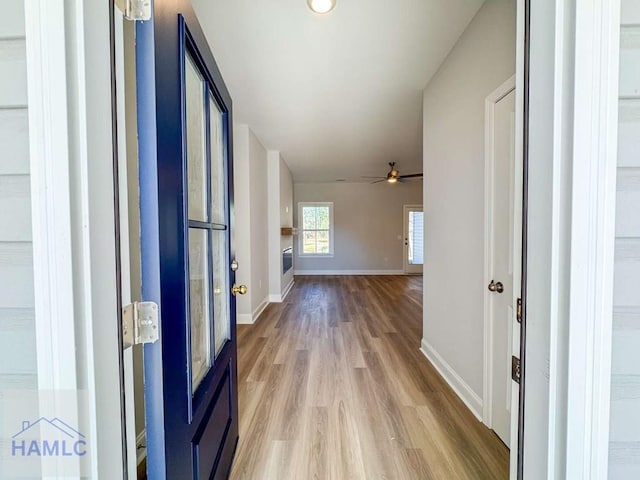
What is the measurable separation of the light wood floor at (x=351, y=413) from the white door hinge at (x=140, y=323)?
3.77 feet

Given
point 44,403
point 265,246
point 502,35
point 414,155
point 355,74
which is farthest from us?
point 414,155

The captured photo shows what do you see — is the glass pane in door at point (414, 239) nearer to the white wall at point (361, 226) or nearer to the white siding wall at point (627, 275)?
the white wall at point (361, 226)

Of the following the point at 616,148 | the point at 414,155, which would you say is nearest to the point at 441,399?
the point at 616,148

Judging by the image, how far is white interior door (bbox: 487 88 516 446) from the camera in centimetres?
149

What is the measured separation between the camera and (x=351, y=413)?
1813 millimetres

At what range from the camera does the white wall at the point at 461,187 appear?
162cm

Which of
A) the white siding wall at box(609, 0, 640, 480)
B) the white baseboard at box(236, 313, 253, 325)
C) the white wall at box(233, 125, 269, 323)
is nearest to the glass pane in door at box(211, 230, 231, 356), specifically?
the white siding wall at box(609, 0, 640, 480)

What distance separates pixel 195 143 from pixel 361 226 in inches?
279

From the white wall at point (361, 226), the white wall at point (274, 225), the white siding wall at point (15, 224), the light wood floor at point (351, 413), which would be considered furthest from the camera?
the white wall at point (361, 226)

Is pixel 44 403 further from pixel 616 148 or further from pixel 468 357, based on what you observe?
pixel 468 357

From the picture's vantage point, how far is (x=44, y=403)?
1.77 ft

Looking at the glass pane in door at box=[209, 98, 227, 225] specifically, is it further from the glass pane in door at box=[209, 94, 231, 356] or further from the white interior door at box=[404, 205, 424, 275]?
the white interior door at box=[404, 205, 424, 275]

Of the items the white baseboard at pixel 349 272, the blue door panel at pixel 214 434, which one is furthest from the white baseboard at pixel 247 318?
the white baseboard at pixel 349 272

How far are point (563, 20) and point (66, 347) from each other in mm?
1229
